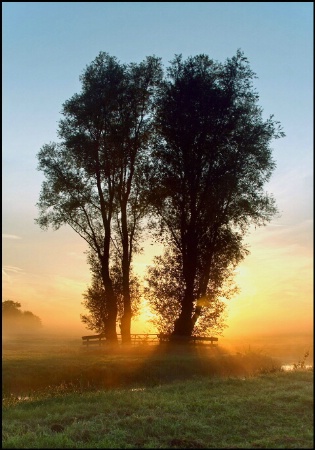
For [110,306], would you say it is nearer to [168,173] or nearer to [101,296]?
[101,296]

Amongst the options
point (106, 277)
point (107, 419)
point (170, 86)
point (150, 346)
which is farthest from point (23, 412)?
point (170, 86)

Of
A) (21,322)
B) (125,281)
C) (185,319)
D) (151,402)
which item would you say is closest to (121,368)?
(185,319)

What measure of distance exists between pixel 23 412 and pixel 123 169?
2230 cm

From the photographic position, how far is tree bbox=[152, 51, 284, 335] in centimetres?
3338

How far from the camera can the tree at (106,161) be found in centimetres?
3534

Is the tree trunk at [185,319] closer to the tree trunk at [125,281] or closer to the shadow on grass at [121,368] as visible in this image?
the shadow on grass at [121,368]

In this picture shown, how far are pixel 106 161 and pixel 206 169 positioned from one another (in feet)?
22.3

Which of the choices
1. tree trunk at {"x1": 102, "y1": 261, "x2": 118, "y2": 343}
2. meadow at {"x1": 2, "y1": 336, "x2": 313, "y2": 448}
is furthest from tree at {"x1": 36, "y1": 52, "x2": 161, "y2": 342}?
meadow at {"x1": 2, "y1": 336, "x2": 313, "y2": 448}

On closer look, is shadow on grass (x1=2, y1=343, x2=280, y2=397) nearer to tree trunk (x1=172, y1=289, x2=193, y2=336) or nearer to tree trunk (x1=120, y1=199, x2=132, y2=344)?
tree trunk (x1=172, y1=289, x2=193, y2=336)

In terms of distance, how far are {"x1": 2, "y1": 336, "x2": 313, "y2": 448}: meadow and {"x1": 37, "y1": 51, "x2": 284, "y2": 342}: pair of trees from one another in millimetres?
5435

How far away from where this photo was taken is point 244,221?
33594 mm

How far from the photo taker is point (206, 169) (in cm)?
3409

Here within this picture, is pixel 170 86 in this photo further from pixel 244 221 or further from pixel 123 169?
pixel 244 221

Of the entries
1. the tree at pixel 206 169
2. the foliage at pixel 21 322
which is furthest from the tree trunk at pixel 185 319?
the foliage at pixel 21 322
